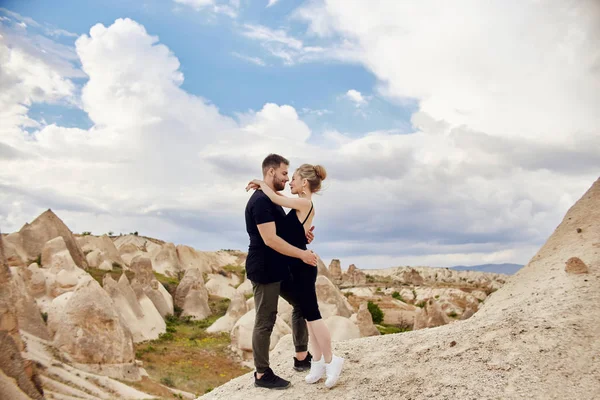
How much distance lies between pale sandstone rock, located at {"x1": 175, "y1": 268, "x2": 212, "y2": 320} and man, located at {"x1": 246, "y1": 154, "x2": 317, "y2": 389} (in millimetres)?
27901

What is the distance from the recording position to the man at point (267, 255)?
16.8 feet

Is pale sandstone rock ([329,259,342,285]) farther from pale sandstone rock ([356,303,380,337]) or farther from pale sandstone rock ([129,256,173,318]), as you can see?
pale sandstone rock ([356,303,380,337])

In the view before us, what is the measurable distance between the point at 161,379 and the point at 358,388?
46.1 feet

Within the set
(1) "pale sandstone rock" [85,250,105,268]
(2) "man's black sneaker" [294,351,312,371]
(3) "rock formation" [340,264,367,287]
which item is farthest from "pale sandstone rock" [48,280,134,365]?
(3) "rock formation" [340,264,367,287]

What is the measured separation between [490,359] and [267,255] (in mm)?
2488

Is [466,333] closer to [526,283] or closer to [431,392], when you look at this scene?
[431,392]

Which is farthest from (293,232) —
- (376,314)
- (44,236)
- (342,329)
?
(44,236)

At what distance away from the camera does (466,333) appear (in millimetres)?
6035

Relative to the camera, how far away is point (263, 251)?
5.26m

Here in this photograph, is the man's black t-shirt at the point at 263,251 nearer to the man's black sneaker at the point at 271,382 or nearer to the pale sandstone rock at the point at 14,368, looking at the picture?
the man's black sneaker at the point at 271,382

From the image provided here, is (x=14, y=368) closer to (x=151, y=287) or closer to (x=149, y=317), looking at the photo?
(x=149, y=317)

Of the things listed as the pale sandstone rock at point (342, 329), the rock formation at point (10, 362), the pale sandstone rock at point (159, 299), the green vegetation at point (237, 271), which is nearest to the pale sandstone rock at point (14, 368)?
the rock formation at point (10, 362)


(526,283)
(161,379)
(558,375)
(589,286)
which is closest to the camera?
(558,375)

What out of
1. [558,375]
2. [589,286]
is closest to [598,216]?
[589,286]
